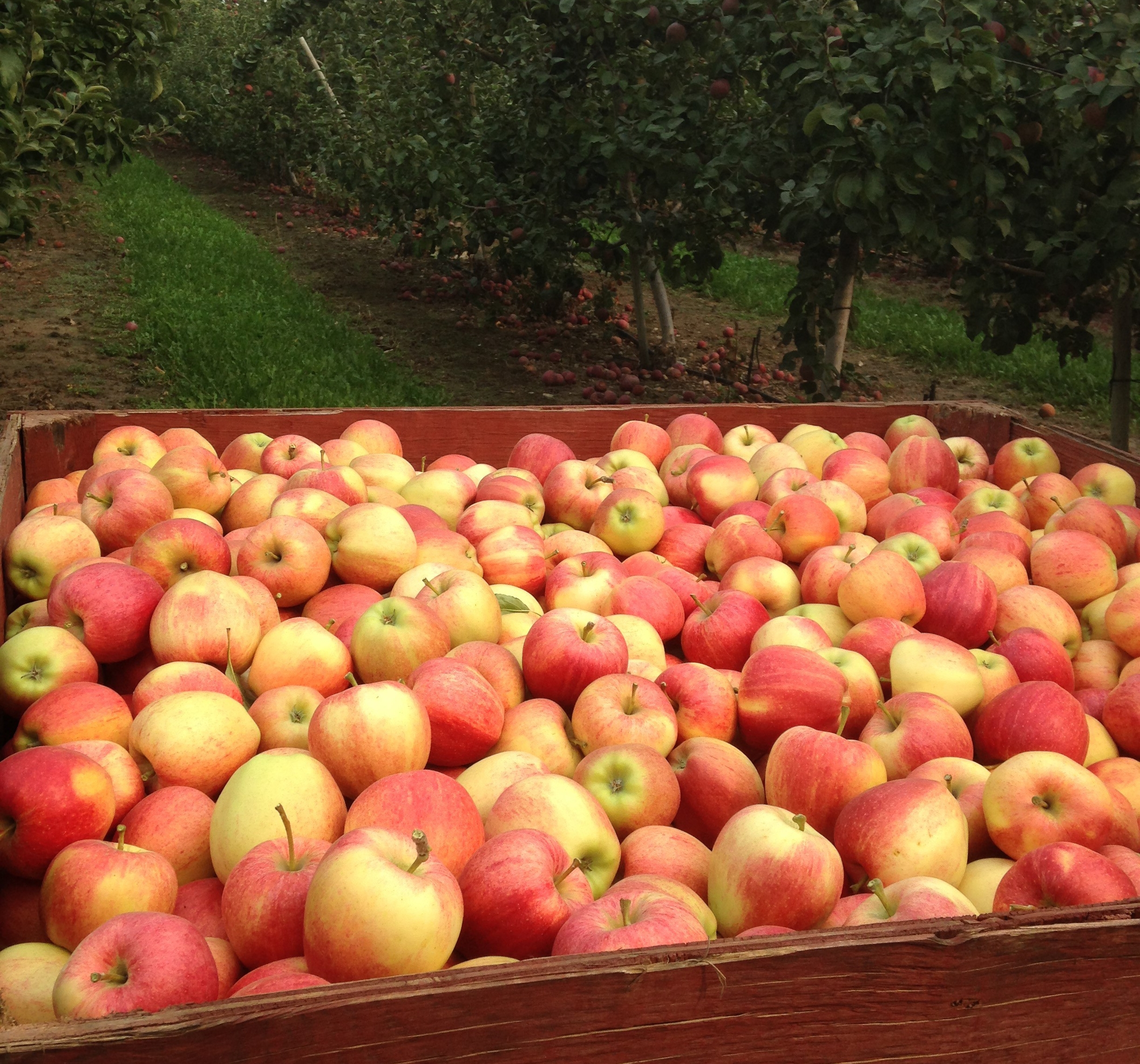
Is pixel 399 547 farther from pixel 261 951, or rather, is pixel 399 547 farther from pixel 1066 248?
pixel 1066 248

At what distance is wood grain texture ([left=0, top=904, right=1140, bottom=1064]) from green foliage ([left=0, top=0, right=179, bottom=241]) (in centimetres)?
349

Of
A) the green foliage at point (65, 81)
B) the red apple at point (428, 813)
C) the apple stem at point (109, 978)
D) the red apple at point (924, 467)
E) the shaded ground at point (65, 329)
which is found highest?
the green foliage at point (65, 81)

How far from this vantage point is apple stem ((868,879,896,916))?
1.41 m

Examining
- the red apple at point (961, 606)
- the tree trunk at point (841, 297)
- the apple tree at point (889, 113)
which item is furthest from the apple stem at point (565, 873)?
the tree trunk at point (841, 297)

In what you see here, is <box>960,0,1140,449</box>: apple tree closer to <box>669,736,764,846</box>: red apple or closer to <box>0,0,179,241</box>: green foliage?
<box>669,736,764,846</box>: red apple

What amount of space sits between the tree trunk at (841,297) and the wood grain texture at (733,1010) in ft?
15.4

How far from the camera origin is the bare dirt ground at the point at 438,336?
757 centimetres

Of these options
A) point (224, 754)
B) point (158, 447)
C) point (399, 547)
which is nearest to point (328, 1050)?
point (224, 754)

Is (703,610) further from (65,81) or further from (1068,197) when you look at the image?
(65,81)

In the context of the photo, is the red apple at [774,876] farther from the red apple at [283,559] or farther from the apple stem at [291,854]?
the red apple at [283,559]

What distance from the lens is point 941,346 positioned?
31.7 feet

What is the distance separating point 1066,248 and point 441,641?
4253mm

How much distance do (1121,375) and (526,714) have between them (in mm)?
4128

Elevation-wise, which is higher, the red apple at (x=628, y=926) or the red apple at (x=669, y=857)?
the red apple at (x=628, y=926)
